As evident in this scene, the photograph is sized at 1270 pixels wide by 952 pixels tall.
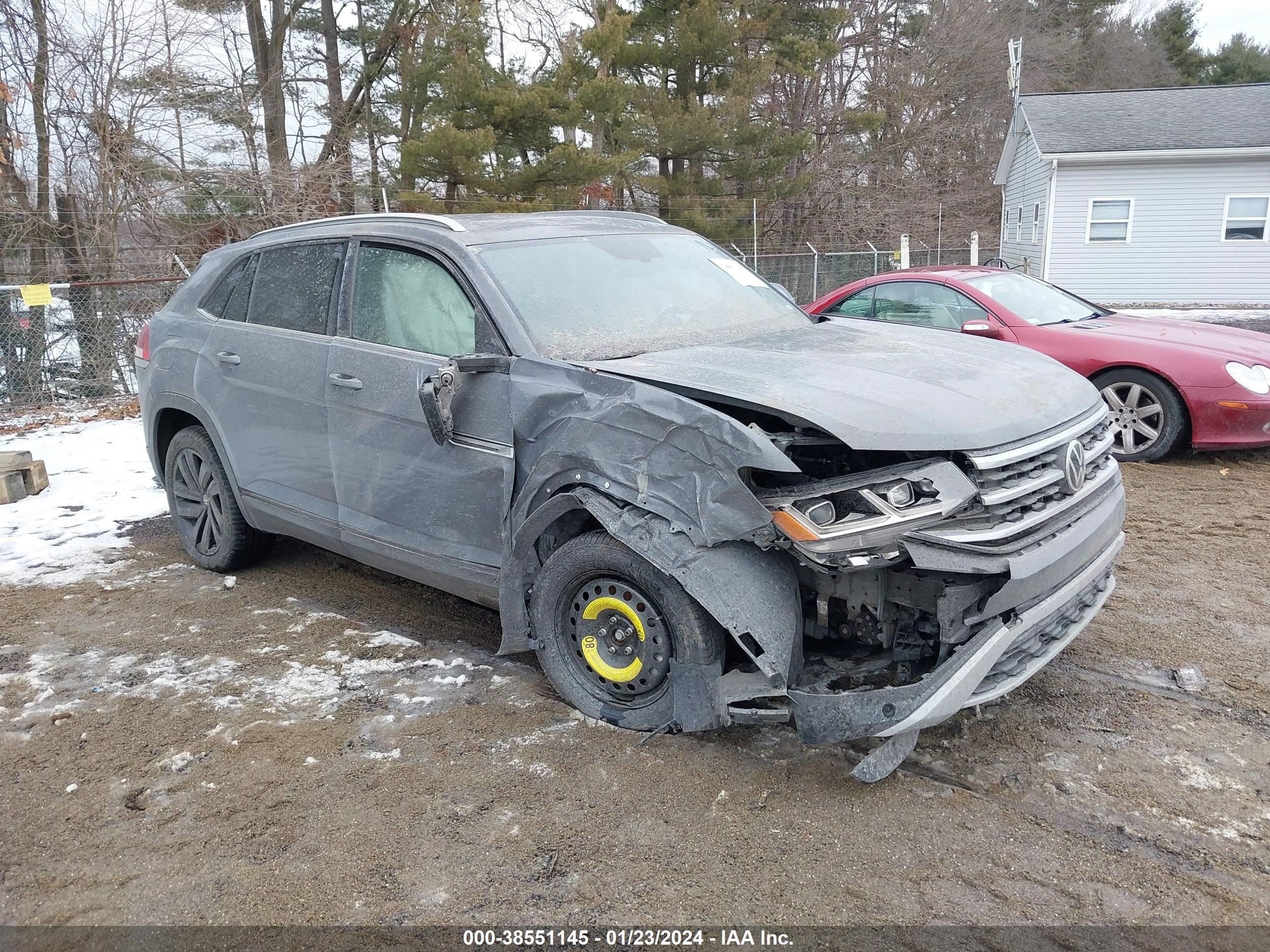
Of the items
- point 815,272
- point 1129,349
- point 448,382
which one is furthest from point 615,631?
point 815,272

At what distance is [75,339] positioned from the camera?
11242mm

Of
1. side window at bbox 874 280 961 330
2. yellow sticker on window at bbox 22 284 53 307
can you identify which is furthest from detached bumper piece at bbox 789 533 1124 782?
yellow sticker on window at bbox 22 284 53 307

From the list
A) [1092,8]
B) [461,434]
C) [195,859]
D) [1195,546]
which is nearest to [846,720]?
[461,434]

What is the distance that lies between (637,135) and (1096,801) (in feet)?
65.5

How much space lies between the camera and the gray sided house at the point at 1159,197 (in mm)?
20750

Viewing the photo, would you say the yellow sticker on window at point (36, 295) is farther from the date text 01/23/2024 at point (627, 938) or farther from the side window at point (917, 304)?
the date text 01/23/2024 at point (627, 938)

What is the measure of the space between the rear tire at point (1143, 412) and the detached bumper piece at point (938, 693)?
406 cm

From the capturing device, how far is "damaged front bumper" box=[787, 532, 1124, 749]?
2.81 metres

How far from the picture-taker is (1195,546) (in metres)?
5.17

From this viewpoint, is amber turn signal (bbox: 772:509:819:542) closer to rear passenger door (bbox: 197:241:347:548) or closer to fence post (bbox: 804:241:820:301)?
rear passenger door (bbox: 197:241:347:548)

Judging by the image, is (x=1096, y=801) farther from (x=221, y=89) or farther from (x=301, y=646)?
(x=221, y=89)

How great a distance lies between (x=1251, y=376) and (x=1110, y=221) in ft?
58.7

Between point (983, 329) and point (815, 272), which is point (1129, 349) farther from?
point (815, 272)

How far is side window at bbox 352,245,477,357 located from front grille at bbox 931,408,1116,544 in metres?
1.89
